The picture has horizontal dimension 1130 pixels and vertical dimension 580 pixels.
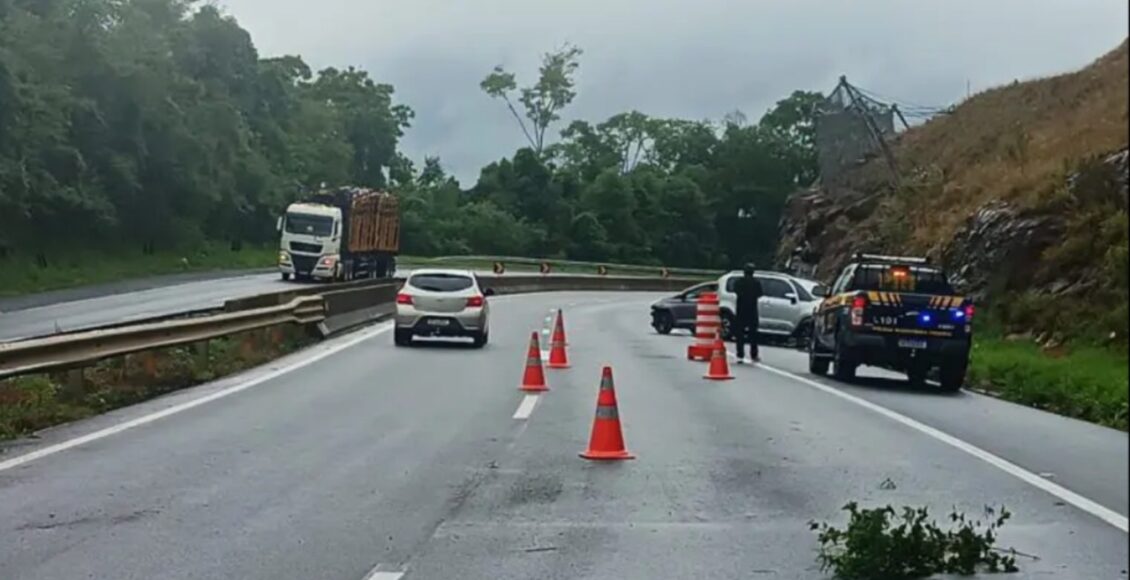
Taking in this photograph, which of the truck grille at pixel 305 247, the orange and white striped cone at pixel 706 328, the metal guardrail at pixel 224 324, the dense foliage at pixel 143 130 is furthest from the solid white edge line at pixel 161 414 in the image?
the truck grille at pixel 305 247

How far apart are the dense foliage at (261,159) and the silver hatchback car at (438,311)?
257cm

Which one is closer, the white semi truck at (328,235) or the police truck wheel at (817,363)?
the police truck wheel at (817,363)

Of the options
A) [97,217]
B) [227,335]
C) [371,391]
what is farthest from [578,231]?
[97,217]

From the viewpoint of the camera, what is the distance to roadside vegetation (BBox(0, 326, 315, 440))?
15.2 meters

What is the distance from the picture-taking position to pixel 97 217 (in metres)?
48.5

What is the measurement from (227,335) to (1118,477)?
21.0 meters

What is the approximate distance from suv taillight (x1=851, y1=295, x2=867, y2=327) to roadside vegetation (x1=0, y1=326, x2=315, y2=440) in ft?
26.5

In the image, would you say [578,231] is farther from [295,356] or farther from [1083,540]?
[1083,540]

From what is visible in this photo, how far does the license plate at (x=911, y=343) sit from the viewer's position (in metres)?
14.8

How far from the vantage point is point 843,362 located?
1820 centimetres

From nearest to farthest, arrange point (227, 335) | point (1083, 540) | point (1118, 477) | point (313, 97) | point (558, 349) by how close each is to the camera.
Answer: point (1118, 477) < point (1083, 540) < point (227, 335) < point (558, 349) < point (313, 97)

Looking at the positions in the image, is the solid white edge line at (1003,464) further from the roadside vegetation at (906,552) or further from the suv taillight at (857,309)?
the suv taillight at (857,309)

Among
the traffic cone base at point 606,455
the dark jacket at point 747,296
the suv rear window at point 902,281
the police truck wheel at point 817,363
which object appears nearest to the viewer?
the suv rear window at point 902,281

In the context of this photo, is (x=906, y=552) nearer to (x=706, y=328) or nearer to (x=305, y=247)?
(x=706, y=328)
